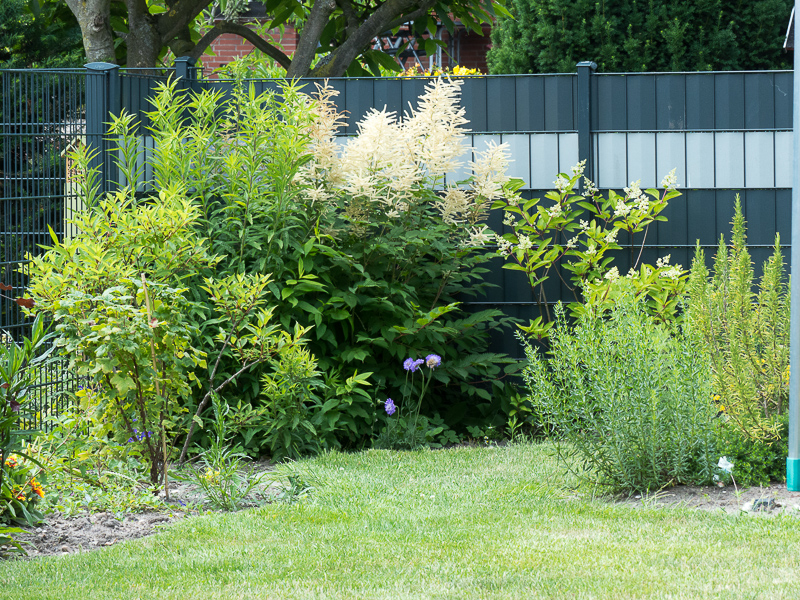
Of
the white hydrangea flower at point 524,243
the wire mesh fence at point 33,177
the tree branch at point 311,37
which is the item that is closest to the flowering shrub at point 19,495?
the wire mesh fence at point 33,177

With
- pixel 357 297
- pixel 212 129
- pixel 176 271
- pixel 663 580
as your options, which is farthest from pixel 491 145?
pixel 663 580

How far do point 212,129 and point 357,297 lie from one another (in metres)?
1.40

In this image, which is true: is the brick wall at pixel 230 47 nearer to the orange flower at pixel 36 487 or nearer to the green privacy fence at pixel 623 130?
the green privacy fence at pixel 623 130

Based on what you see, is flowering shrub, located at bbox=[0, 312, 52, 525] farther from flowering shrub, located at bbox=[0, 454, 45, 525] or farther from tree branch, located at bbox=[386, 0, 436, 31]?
tree branch, located at bbox=[386, 0, 436, 31]

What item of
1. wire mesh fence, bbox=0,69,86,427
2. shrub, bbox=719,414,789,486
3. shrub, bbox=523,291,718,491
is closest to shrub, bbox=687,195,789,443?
shrub, bbox=719,414,789,486

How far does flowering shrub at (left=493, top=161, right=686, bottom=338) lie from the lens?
230 inches

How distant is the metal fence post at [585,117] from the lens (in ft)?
20.8

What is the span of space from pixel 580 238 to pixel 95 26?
429 centimetres

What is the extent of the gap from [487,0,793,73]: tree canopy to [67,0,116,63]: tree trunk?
19.4 ft

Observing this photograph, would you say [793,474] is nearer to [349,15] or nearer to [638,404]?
[638,404]

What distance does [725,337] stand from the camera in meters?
4.52

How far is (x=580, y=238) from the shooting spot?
6484 mm

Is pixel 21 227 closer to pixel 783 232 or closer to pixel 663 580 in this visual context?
pixel 663 580

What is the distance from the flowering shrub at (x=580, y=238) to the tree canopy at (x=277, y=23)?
2570 mm
